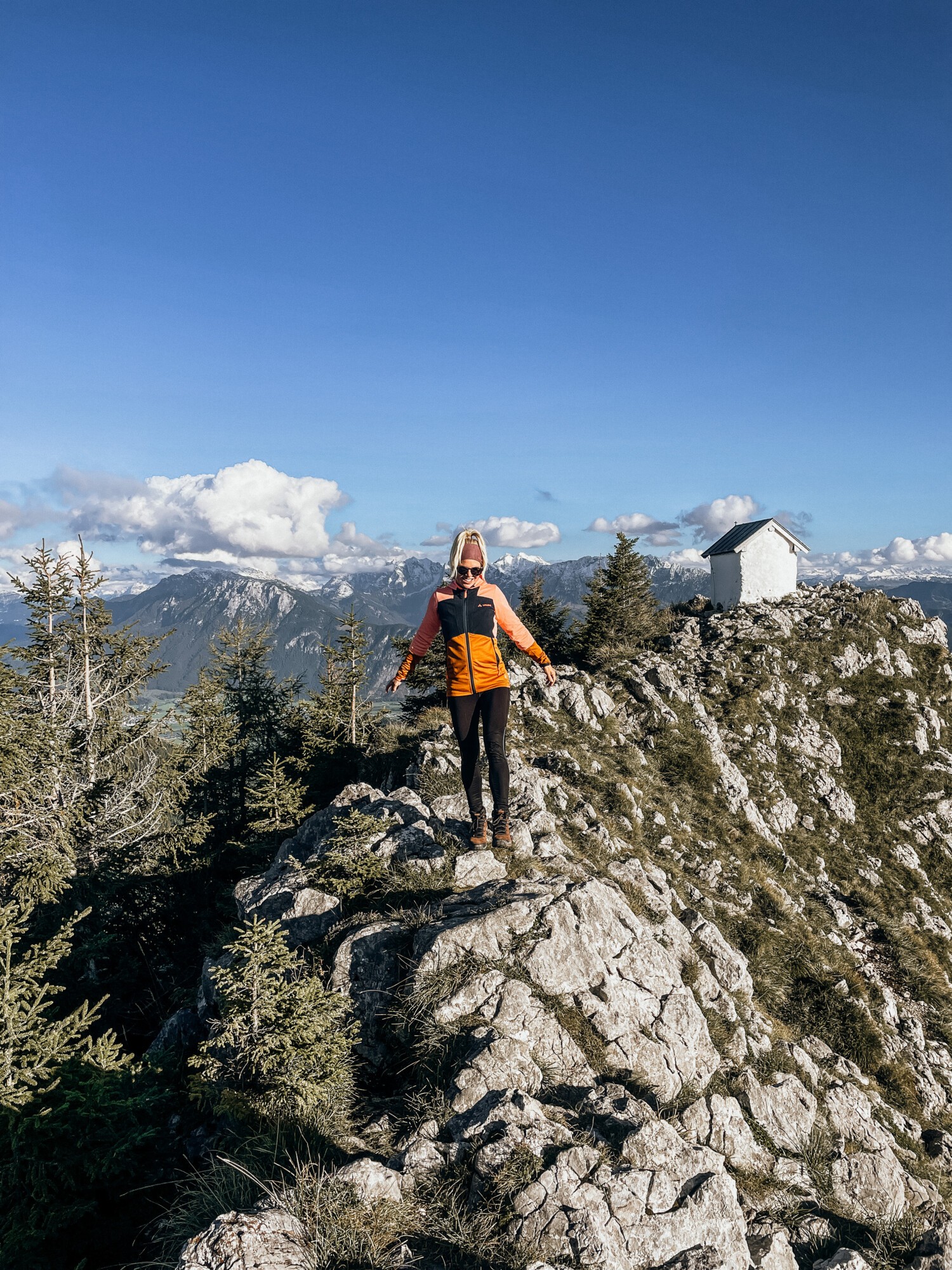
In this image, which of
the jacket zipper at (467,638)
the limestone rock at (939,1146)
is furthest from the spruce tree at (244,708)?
the limestone rock at (939,1146)

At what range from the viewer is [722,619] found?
37656 millimetres

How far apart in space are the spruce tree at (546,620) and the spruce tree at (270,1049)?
1289 inches

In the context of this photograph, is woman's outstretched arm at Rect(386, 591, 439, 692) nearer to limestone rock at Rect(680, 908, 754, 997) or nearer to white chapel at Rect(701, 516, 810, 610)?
limestone rock at Rect(680, 908, 754, 997)

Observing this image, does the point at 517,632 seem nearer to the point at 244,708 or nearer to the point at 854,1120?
the point at 854,1120

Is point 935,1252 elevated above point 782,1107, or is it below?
above

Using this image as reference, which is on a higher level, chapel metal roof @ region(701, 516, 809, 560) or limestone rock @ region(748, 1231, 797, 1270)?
chapel metal roof @ region(701, 516, 809, 560)

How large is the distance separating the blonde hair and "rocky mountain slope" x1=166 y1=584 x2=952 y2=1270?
4523 mm

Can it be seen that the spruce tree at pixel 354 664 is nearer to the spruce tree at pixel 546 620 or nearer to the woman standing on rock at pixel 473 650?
the spruce tree at pixel 546 620

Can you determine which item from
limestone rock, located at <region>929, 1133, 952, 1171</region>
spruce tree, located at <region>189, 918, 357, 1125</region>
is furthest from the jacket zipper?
limestone rock, located at <region>929, 1133, 952, 1171</region>

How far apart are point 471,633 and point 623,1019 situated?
5.41 m

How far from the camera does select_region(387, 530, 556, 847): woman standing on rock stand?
860cm

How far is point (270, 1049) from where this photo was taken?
586 cm

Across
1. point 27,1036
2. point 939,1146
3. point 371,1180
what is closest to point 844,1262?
point 371,1180

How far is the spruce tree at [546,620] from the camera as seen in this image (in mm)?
40381
